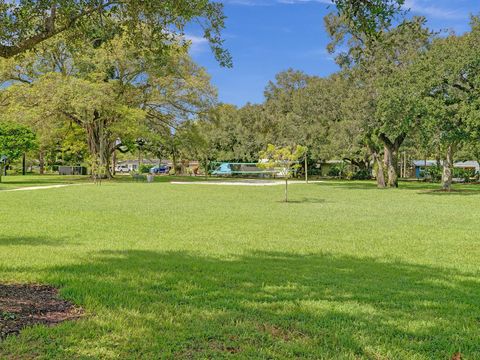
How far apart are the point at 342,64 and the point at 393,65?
320 cm

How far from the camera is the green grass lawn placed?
11.5ft

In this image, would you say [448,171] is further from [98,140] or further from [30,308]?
[30,308]

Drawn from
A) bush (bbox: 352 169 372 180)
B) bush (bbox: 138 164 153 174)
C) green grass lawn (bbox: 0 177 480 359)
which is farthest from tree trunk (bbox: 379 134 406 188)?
bush (bbox: 138 164 153 174)

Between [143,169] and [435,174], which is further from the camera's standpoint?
[143,169]

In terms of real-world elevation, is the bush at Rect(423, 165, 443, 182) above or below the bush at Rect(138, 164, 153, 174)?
below

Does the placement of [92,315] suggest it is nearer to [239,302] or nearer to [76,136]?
[239,302]

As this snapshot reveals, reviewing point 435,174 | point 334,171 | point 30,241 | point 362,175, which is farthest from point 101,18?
point 334,171

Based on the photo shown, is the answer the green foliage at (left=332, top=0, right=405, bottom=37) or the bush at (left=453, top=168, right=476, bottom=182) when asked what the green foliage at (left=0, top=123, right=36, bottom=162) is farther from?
the bush at (left=453, top=168, right=476, bottom=182)

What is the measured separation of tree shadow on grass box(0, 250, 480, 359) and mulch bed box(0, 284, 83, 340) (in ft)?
0.57

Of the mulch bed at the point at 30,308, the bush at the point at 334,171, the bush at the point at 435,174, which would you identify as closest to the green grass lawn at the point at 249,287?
the mulch bed at the point at 30,308

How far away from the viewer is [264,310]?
4.43 m

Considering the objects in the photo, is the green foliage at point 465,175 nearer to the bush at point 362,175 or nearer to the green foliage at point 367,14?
the bush at point 362,175

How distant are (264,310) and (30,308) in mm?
2240

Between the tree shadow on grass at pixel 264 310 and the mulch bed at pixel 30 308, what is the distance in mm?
173
